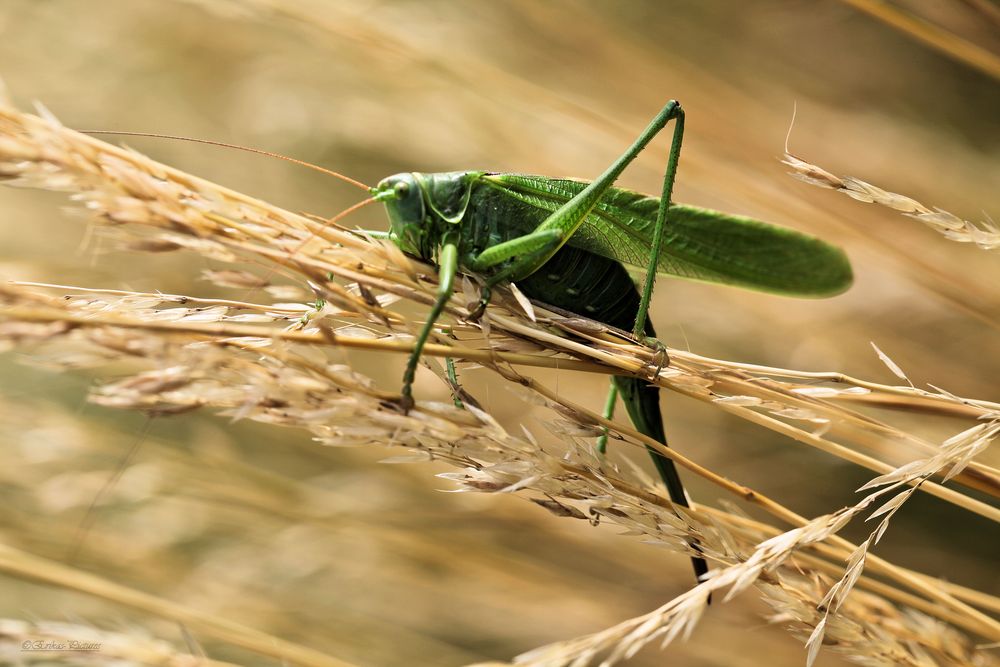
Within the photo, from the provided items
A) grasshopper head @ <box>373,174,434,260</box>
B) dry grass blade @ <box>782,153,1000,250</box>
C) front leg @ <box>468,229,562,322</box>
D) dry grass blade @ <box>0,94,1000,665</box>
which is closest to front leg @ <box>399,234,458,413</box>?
dry grass blade @ <box>0,94,1000,665</box>

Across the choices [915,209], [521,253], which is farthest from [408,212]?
[915,209]

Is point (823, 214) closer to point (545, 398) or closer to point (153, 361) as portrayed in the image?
point (545, 398)

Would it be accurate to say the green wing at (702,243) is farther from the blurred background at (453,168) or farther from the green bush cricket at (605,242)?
the blurred background at (453,168)

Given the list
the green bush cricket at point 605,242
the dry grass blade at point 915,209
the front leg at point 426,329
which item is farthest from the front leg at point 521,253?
the dry grass blade at point 915,209

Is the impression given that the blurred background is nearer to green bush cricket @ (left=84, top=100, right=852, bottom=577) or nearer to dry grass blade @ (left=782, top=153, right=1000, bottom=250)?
green bush cricket @ (left=84, top=100, right=852, bottom=577)

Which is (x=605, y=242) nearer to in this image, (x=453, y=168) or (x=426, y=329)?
(x=426, y=329)

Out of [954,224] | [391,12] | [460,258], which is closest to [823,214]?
[954,224]
